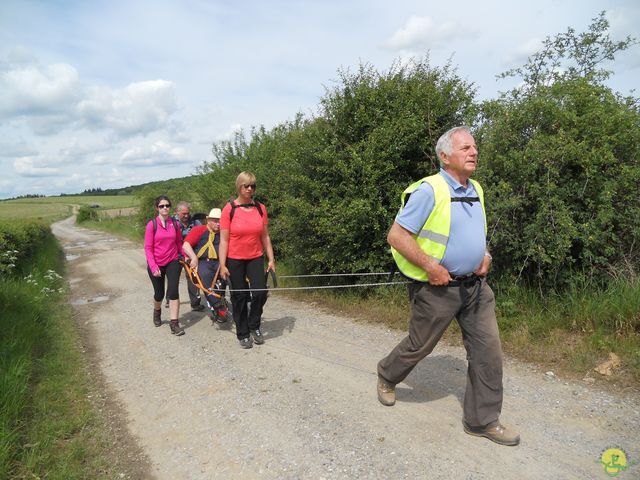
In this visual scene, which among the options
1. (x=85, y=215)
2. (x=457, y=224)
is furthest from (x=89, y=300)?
(x=85, y=215)

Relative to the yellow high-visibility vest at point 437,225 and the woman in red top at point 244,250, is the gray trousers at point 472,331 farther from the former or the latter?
the woman in red top at point 244,250

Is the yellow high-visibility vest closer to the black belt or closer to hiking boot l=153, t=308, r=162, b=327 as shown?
Answer: the black belt

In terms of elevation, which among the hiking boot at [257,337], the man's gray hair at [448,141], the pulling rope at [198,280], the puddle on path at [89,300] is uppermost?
the man's gray hair at [448,141]

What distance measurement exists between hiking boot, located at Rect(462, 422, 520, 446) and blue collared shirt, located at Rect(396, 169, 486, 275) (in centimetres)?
117

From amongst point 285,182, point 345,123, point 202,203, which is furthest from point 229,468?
point 202,203

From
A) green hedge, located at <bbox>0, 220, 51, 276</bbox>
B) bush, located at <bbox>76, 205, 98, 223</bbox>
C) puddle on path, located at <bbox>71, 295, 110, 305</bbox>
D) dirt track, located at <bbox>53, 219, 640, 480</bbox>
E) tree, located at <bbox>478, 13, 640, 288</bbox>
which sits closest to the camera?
dirt track, located at <bbox>53, 219, 640, 480</bbox>

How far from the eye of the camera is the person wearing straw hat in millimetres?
6719

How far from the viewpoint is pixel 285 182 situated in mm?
9367

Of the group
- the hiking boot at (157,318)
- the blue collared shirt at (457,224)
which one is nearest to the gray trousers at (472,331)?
the blue collared shirt at (457,224)

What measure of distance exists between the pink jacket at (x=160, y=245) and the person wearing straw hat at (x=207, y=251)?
0.21 metres

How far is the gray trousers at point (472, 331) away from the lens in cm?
315

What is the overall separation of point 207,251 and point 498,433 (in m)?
5.16

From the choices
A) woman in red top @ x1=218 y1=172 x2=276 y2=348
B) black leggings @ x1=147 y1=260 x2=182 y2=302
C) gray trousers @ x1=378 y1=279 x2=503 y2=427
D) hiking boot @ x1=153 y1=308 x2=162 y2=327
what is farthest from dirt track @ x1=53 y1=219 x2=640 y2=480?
hiking boot @ x1=153 y1=308 x2=162 y2=327

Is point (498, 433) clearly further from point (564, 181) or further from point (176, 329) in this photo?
point (176, 329)
